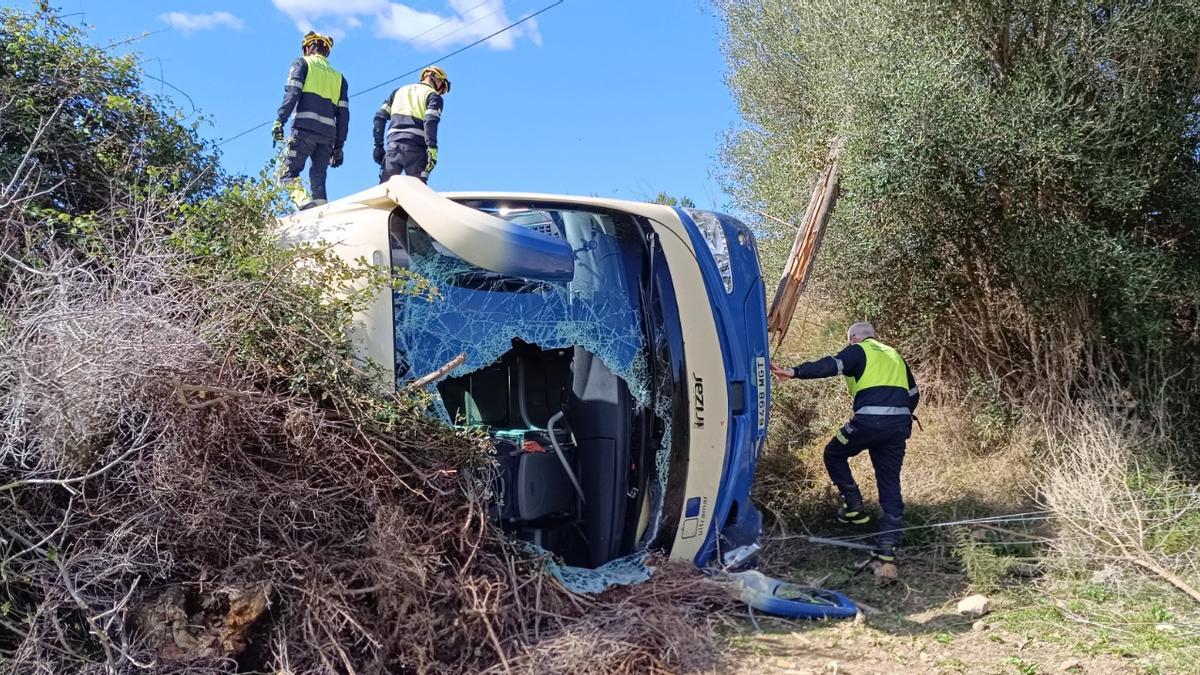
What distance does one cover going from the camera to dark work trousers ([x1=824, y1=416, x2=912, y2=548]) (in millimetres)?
5832

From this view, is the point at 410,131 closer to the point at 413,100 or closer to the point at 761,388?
the point at 413,100

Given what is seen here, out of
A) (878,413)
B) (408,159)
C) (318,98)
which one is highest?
(318,98)

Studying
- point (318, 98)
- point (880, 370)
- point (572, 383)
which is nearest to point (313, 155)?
point (318, 98)

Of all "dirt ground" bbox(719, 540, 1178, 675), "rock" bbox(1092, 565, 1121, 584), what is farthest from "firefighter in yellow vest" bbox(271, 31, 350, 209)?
"rock" bbox(1092, 565, 1121, 584)

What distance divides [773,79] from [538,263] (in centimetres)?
755

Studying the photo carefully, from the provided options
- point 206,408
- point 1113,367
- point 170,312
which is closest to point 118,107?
point 170,312

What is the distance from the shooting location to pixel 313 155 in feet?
22.7

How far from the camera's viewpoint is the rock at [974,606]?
4684 millimetres

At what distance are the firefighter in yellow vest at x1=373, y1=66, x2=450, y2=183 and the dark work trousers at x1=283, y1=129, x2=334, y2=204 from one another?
49 centimetres

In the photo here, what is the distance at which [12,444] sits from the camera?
10.6 feet

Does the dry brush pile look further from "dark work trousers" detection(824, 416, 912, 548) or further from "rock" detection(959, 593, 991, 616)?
"dark work trousers" detection(824, 416, 912, 548)

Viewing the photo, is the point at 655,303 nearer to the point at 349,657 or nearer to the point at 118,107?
the point at 349,657

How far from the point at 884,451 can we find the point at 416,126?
13.8ft

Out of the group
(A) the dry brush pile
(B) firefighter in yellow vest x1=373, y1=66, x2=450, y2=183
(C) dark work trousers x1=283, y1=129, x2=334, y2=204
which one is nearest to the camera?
(A) the dry brush pile
